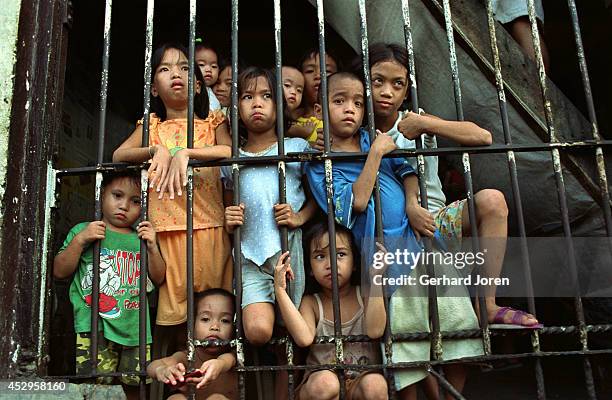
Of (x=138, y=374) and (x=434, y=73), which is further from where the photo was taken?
(x=434, y=73)

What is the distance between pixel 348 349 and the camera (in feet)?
8.41

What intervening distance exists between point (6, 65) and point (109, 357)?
4.28ft

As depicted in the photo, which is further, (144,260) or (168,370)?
(144,260)

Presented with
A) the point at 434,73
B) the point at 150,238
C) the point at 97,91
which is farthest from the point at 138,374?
the point at 97,91

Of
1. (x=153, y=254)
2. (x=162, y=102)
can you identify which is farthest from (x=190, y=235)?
(x=162, y=102)

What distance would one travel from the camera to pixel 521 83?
3.13 m

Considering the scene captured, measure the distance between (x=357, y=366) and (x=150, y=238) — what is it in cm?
94

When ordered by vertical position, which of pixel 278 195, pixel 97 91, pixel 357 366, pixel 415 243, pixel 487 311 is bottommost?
pixel 357 366

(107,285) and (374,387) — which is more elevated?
(107,285)

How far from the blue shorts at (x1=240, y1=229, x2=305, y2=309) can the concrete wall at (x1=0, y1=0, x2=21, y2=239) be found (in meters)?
0.97

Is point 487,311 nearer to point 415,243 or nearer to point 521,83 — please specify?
point 415,243

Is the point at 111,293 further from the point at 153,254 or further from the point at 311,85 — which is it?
the point at 311,85

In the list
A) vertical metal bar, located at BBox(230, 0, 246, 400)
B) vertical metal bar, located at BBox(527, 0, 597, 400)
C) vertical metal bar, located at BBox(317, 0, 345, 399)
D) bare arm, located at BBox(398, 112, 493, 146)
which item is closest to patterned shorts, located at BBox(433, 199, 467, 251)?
bare arm, located at BBox(398, 112, 493, 146)

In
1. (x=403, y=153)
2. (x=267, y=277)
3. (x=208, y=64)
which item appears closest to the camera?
(x=403, y=153)
